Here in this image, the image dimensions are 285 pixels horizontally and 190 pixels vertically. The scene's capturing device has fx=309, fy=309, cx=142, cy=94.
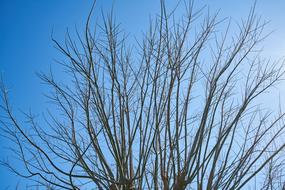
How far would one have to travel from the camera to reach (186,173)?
8.94 ft

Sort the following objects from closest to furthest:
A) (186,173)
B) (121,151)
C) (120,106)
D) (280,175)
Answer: (186,173), (121,151), (120,106), (280,175)

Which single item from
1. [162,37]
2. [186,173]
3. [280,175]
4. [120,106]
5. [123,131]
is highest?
[162,37]

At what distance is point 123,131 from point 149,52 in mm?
952

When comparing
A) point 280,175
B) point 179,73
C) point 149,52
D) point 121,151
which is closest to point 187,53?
point 179,73

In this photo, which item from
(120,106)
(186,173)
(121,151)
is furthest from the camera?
(120,106)

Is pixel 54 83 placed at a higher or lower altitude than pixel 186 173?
higher

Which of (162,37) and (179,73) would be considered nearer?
(179,73)

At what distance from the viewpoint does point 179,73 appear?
317cm

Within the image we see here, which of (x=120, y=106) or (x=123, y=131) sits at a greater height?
(x=120, y=106)

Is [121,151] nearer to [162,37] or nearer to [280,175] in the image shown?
[162,37]

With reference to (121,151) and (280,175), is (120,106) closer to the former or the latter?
(121,151)

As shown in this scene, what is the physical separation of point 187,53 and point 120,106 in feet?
3.05

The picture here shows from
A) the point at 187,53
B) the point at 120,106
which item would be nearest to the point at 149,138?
the point at 120,106

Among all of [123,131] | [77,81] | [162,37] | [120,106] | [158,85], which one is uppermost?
[162,37]
